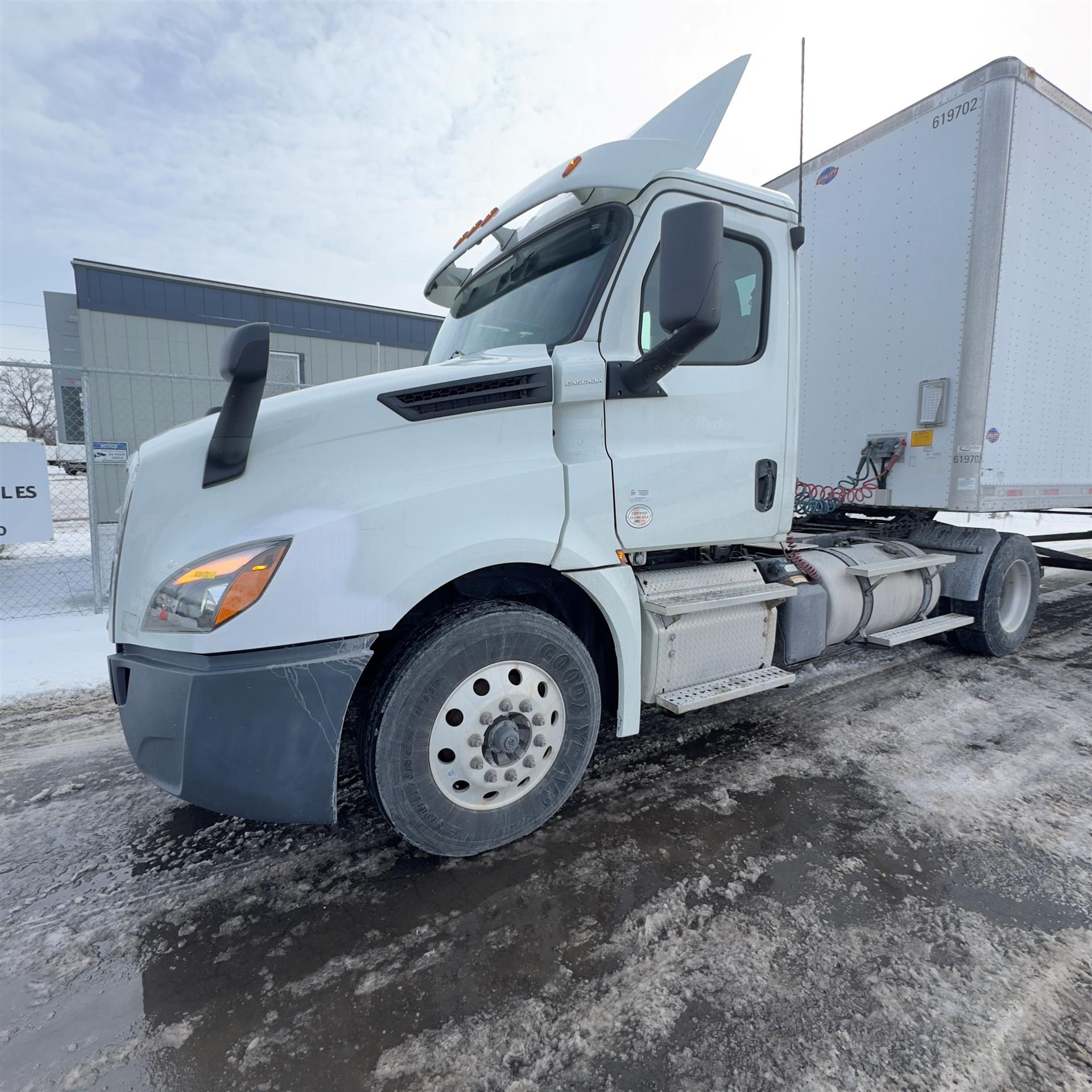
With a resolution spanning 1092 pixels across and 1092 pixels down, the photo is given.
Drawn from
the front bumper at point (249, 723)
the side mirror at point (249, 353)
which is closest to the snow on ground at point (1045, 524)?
the front bumper at point (249, 723)

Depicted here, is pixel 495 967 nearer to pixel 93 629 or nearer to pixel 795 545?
pixel 795 545

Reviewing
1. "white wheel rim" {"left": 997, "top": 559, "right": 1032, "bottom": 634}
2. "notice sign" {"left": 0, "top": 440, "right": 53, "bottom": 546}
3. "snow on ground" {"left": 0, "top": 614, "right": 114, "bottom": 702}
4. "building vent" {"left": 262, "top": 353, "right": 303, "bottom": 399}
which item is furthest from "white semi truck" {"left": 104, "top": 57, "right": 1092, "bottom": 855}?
"notice sign" {"left": 0, "top": 440, "right": 53, "bottom": 546}

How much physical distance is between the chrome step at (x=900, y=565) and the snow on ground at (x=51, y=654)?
5450 mm

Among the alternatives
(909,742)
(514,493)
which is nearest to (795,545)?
(909,742)

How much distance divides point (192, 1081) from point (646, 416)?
2.72 metres

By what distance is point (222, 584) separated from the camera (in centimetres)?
202

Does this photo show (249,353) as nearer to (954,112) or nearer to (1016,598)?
(954,112)

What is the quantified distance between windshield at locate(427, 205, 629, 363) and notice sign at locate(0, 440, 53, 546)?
4635mm

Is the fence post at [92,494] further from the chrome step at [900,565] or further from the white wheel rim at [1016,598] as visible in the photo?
the white wheel rim at [1016,598]

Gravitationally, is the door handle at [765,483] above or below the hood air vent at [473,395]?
below

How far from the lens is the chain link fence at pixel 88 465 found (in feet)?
20.7

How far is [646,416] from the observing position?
9.35ft

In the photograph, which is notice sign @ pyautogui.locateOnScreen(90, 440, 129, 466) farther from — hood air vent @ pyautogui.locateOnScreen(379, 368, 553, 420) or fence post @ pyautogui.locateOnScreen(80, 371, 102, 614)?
hood air vent @ pyautogui.locateOnScreen(379, 368, 553, 420)

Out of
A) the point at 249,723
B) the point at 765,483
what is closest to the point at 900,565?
the point at 765,483
